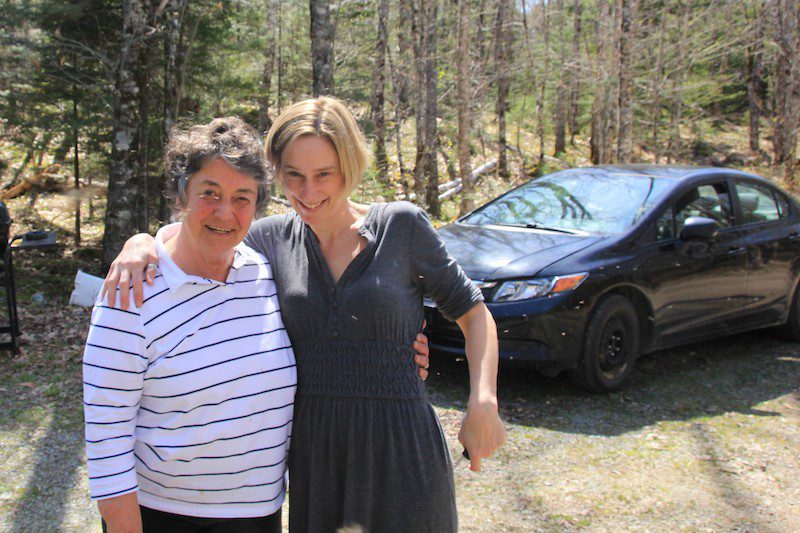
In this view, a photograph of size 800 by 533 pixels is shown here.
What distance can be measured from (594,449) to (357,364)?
3.16 m

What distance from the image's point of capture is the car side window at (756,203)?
6.68 metres

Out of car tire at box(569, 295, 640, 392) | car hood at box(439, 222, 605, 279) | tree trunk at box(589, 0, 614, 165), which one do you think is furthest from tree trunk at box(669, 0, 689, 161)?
car tire at box(569, 295, 640, 392)

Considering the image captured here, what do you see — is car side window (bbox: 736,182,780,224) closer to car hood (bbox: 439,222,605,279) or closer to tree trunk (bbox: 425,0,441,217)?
car hood (bbox: 439,222,605,279)

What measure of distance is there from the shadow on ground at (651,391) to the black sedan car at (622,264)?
23cm

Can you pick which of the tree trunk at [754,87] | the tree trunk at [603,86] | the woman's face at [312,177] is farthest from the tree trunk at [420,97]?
the tree trunk at [754,87]

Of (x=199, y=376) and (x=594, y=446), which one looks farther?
(x=594, y=446)

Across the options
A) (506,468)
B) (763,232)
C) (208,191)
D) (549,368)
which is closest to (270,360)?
(208,191)

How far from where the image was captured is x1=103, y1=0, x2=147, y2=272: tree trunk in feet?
26.7

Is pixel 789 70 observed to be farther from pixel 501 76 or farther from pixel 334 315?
pixel 334 315

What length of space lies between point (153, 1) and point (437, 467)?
8458 mm

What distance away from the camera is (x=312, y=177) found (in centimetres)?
202

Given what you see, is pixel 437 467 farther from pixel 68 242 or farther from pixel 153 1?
pixel 68 242

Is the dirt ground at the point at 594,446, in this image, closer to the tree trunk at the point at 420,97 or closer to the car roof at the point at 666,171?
the car roof at the point at 666,171

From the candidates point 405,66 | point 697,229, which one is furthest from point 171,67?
point 405,66
